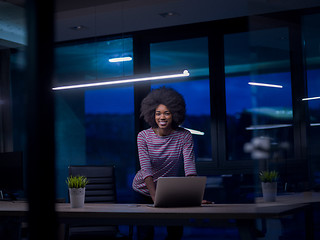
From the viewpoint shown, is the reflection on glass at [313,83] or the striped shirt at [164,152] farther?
the reflection on glass at [313,83]

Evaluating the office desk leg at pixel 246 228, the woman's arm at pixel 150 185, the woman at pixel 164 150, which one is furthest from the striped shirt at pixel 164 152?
the office desk leg at pixel 246 228

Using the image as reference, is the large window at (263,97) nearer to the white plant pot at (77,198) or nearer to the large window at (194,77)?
the large window at (194,77)

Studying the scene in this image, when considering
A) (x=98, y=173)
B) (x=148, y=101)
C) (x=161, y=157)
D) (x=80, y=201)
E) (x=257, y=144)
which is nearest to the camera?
(x=80, y=201)

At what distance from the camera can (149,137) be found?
11.3ft

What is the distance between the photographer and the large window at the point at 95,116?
22.3 feet

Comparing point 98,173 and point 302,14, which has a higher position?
point 302,14

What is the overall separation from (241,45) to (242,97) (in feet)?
3.03

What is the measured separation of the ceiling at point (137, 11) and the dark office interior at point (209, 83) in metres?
0.01

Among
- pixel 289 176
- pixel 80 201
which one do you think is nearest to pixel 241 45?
pixel 289 176

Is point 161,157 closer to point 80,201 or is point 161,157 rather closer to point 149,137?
point 149,137

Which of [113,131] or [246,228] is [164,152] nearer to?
[246,228]

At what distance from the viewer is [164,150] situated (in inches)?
135

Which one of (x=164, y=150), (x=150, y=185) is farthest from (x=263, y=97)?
(x=150, y=185)

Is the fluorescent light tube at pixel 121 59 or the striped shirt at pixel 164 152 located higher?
the fluorescent light tube at pixel 121 59
